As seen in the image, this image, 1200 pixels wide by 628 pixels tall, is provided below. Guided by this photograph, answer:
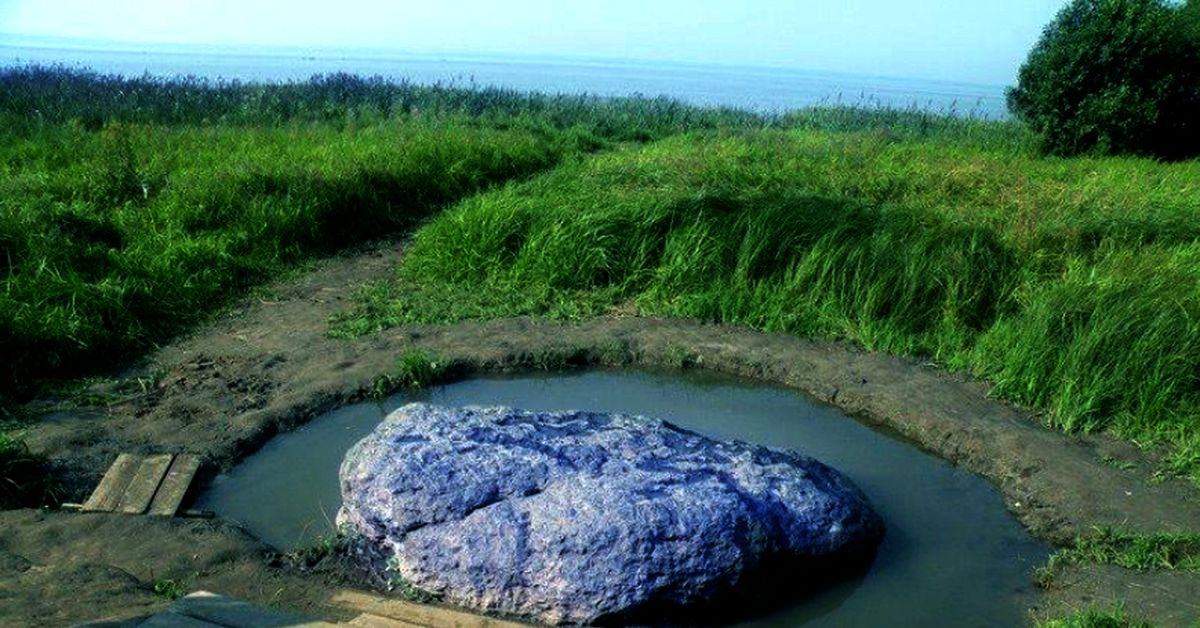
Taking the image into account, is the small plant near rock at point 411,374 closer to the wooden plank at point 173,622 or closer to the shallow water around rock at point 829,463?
the shallow water around rock at point 829,463

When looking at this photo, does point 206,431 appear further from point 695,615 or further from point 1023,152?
point 1023,152

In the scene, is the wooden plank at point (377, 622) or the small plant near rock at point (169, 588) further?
the small plant near rock at point (169, 588)

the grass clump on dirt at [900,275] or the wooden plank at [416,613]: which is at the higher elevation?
the grass clump on dirt at [900,275]

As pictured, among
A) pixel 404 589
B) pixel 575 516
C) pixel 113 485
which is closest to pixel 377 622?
pixel 404 589

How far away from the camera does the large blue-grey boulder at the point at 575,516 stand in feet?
11.6

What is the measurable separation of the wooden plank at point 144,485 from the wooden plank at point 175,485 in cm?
2

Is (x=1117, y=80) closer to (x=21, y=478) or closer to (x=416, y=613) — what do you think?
(x=416, y=613)

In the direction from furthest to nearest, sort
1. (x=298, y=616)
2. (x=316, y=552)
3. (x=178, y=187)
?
(x=178, y=187), (x=316, y=552), (x=298, y=616)

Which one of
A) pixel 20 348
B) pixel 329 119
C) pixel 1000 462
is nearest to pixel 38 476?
pixel 20 348

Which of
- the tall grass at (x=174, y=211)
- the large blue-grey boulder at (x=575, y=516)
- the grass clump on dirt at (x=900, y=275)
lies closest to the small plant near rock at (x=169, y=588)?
the large blue-grey boulder at (x=575, y=516)

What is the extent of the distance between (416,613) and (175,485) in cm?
154

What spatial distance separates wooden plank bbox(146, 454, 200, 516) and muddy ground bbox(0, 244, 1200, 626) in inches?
3.4

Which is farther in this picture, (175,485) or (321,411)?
(321,411)

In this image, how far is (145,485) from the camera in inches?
171
